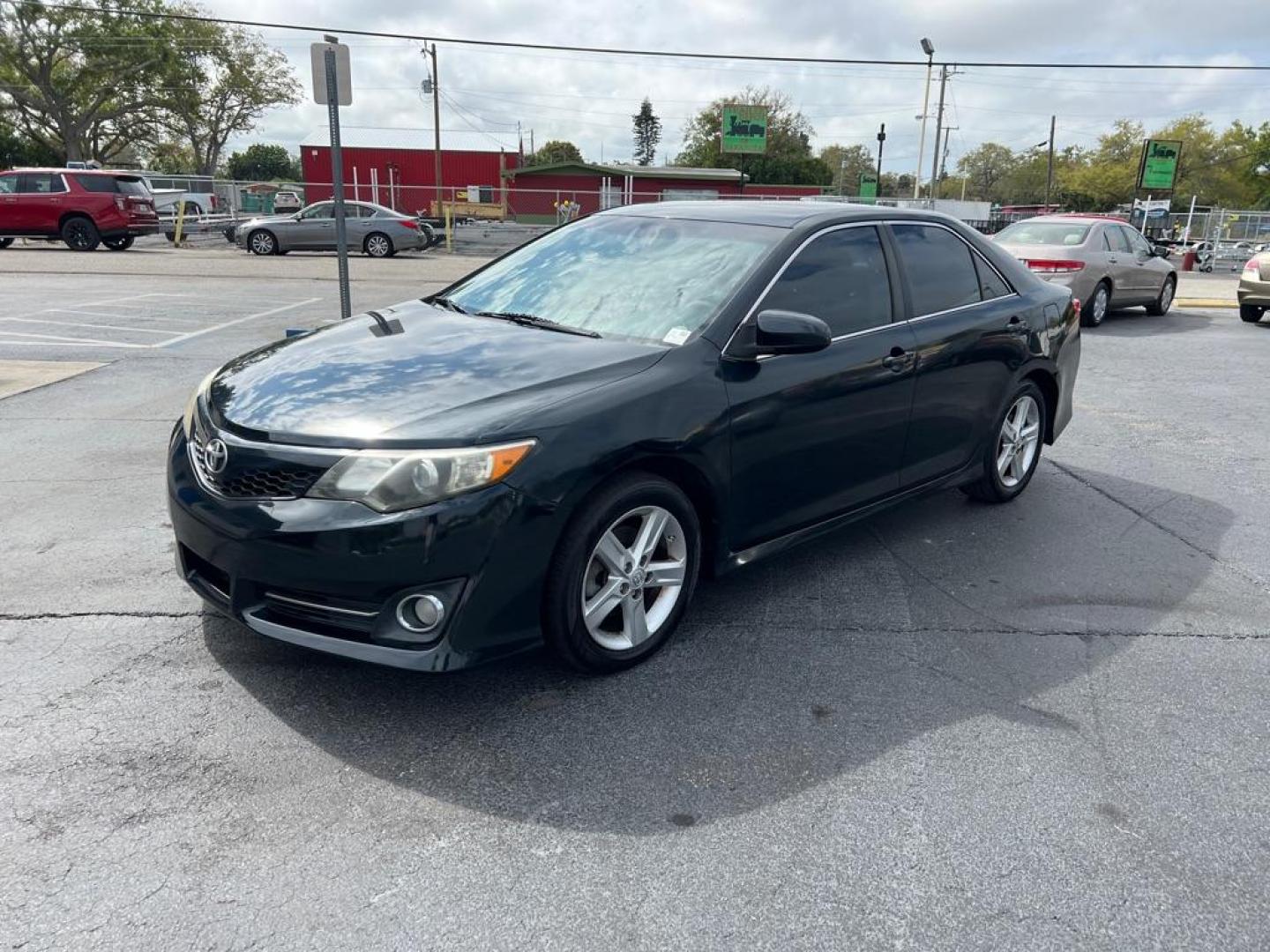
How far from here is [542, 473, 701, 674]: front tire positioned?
3.20 metres

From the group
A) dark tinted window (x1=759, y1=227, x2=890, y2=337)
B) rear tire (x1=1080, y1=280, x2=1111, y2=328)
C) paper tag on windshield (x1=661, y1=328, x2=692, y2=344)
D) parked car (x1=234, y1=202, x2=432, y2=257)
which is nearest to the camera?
paper tag on windshield (x1=661, y1=328, x2=692, y2=344)

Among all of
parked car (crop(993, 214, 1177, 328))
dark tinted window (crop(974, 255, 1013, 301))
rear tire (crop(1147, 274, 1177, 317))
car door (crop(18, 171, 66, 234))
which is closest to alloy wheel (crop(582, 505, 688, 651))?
dark tinted window (crop(974, 255, 1013, 301))

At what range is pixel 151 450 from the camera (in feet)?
20.4

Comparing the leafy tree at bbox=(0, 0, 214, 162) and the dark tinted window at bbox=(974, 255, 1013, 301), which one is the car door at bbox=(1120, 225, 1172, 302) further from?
the leafy tree at bbox=(0, 0, 214, 162)

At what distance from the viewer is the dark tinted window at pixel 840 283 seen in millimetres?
4016

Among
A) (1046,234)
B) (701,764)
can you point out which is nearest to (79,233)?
(1046,234)

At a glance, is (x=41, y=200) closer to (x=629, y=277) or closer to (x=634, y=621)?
(x=629, y=277)

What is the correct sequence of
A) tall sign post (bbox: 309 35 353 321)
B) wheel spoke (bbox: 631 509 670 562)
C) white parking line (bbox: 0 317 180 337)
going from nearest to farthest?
wheel spoke (bbox: 631 509 670 562) < tall sign post (bbox: 309 35 353 321) < white parking line (bbox: 0 317 180 337)

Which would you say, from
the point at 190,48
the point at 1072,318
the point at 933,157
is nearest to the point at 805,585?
the point at 1072,318

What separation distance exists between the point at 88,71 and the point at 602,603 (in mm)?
61663

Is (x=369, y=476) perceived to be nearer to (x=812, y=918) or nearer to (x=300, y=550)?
(x=300, y=550)

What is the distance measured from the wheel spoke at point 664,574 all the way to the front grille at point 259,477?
1219mm

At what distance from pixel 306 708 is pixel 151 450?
12.2ft

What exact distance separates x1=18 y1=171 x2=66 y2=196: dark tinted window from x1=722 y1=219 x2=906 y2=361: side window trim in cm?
2418
